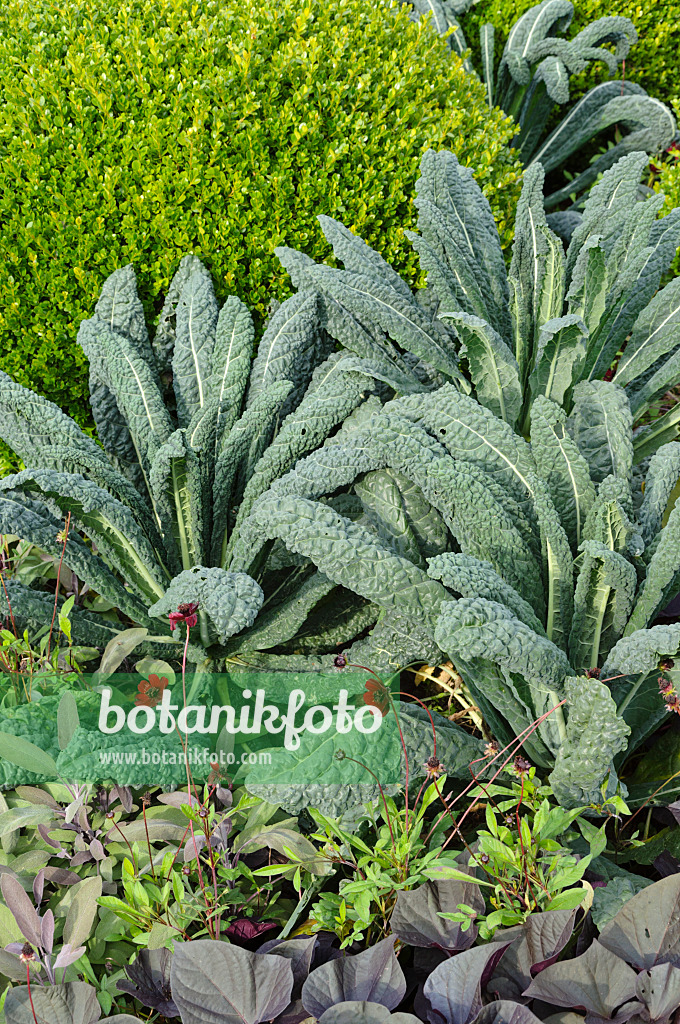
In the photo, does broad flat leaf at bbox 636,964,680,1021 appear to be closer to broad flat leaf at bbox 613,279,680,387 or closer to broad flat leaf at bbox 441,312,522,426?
broad flat leaf at bbox 441,312,522,426

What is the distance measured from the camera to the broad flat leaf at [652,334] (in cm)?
196

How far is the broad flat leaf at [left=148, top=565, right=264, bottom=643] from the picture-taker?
4.64 feet

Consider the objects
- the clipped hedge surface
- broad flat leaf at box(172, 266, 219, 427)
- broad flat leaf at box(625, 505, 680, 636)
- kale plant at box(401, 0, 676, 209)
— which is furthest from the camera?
the clipped hedge surface

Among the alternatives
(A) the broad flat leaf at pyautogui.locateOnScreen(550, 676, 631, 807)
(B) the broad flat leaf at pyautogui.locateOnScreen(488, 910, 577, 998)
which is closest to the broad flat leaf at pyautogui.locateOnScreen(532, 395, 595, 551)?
(A) the broad flat leaf at pyautogui.locateOnScreen(550, 676, 631, 807)

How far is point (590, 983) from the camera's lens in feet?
3.50

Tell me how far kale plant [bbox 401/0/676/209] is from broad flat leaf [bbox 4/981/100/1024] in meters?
3.48

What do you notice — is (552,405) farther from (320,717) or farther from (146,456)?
(146,456)

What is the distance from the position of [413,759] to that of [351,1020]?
475 mm

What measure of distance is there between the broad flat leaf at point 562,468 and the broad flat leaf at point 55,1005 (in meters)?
1.21

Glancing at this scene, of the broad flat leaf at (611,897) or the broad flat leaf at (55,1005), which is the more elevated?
the broad flat leaf at (55,1005)

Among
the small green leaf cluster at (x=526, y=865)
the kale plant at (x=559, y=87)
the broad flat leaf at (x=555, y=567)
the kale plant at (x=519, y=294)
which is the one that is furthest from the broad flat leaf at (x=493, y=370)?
the kale plant at (x=559, y=87)

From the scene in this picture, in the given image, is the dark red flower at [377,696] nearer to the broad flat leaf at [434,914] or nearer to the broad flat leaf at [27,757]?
the broad flat leaf at [434,914]

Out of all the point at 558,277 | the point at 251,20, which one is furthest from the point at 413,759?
the point at 251,20

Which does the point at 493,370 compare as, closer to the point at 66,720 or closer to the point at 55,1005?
the point at 66,720
